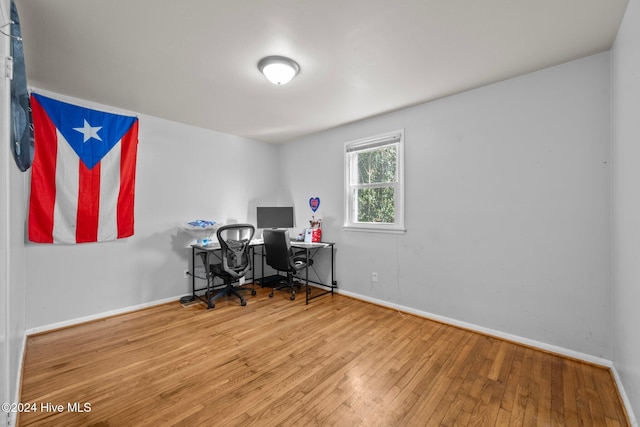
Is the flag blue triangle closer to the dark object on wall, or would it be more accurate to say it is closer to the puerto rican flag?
the puerto rican flag

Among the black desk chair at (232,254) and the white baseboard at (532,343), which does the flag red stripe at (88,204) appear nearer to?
the black desk chair at (232,254)

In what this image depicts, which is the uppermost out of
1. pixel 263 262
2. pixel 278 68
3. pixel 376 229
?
pixel 278 68

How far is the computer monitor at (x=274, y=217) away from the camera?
453cm

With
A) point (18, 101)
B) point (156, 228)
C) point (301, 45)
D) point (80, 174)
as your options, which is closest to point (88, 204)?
point (80, 174)

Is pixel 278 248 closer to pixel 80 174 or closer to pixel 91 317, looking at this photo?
pixel 91 317

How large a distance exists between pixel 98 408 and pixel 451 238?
320cm

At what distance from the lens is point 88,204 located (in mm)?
3027

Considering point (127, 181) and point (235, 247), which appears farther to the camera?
point (235, 247)

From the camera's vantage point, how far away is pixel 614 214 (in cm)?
203

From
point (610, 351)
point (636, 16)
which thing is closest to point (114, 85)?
point (636, 16)

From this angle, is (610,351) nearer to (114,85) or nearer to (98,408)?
(98,408)

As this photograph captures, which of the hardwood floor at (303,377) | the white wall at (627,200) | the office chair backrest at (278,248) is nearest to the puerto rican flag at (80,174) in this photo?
the hardwood floor at (303,377)

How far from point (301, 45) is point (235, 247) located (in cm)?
244

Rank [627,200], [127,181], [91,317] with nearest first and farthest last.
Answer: [627,200] → [91,317] → [127,181]
